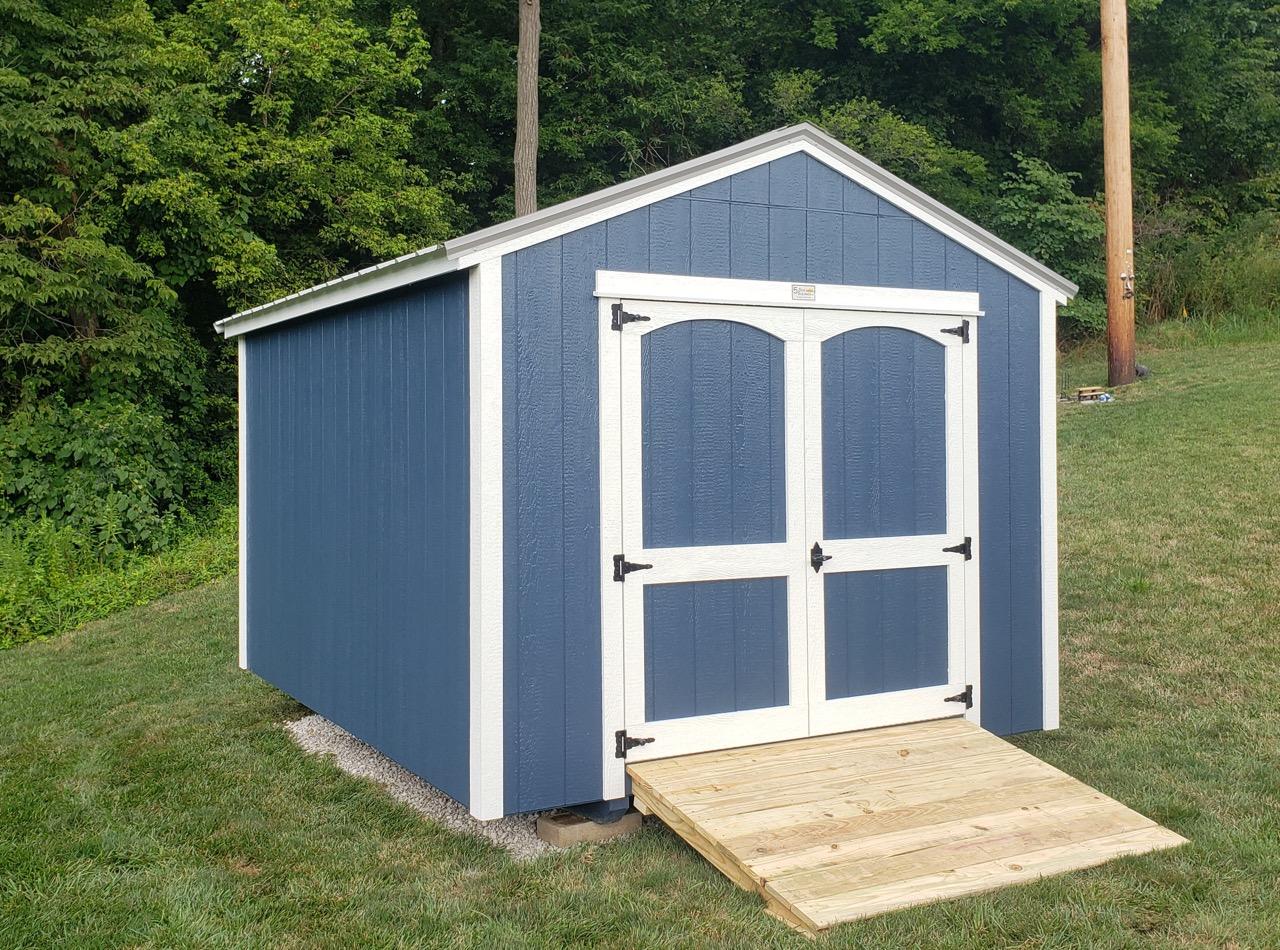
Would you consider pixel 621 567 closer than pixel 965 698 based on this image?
Yes

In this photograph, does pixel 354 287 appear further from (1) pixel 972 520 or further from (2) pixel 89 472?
(2) pixel 89 472

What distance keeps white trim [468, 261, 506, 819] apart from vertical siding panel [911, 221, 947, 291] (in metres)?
1.98

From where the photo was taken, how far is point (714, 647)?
488cm

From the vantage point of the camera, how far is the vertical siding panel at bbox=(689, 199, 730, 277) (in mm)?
4859

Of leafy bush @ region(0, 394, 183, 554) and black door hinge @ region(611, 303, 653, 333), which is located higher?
black door hinge @ region(611, 303, 653, 333)

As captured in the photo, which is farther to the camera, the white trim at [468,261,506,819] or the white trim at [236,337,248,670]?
the white trim at [236,337,248,670]

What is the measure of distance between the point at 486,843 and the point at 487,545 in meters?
1.18

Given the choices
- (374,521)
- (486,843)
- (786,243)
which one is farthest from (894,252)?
(486,843)

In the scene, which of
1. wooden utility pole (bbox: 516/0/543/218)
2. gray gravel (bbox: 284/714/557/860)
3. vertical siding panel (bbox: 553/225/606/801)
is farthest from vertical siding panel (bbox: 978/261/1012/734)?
wooden utility pole (bbox: 516/0/543/218)

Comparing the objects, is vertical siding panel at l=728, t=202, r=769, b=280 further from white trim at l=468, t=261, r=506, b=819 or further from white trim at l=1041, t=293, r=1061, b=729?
white trim at l=1041, t=293, r=1061, b=729

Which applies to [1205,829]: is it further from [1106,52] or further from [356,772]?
[1106,52]

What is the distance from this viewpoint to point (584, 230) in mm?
4641

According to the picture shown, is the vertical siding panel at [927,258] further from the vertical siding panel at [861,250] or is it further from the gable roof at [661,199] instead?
the vertical siding panel at [861,250]

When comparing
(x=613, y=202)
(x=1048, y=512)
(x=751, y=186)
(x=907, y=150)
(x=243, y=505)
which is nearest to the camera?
(x=613, y=202)
